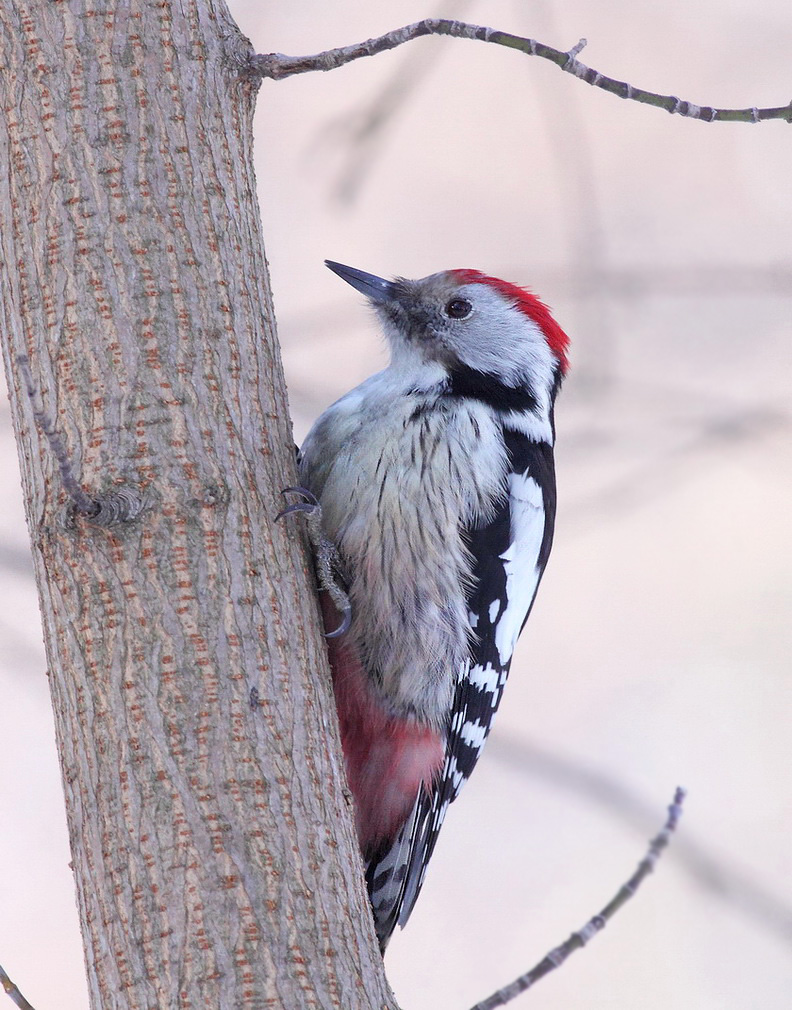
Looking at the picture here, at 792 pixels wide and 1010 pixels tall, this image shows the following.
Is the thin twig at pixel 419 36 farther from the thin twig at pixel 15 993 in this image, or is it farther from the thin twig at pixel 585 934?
the thin twig at pixel 15 993

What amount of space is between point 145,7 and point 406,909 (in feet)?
5.80

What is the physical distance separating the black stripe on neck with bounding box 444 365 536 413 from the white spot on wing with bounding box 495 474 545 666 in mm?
195

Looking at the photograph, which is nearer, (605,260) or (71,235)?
(71,235)

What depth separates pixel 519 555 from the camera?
2527mm

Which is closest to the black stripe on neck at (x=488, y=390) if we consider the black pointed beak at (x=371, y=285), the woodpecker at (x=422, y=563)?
the woodpecker at (x=422, y=563)

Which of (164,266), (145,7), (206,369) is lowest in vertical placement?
(206,369)

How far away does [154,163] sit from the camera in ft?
5.65

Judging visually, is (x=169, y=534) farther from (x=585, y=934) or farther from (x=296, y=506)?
(x=585, y=934)

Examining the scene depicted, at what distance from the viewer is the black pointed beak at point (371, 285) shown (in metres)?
2.82

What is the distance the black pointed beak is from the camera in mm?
2818

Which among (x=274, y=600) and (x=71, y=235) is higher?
(x=71, y=235)

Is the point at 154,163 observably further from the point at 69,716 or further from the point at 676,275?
the point at 676,275

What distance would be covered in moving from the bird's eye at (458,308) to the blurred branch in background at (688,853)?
1035mm

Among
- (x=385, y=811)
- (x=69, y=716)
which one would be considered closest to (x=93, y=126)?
(x=69, y=716)
